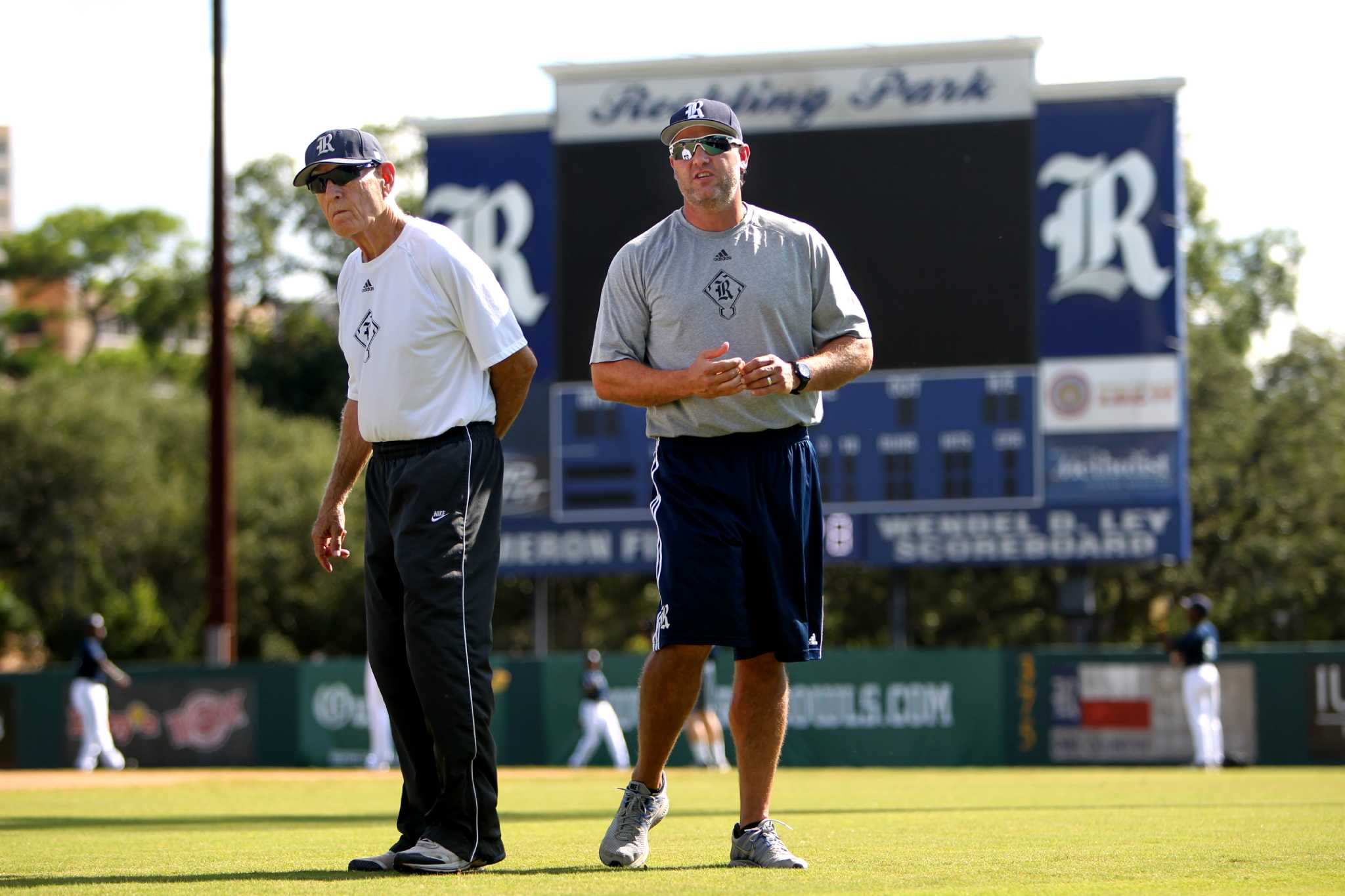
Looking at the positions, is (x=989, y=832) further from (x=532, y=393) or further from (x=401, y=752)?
(x=532, y=393)

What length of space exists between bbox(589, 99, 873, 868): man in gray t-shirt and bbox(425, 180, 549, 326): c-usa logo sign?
611 inches

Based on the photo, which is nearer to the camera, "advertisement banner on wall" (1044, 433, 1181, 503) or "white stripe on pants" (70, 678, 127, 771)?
"advertisement banner on wall" (1044, 433, 1181, 503)

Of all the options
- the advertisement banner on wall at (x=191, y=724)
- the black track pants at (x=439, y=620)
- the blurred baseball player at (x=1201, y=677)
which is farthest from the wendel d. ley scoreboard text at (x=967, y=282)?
the black track pants at (x=439, y=620)

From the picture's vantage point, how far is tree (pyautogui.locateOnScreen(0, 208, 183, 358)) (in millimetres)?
67125

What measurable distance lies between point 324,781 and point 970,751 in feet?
28.8

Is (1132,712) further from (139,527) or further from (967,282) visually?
(139,527)

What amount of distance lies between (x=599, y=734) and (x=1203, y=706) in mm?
7304

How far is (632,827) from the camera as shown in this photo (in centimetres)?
541

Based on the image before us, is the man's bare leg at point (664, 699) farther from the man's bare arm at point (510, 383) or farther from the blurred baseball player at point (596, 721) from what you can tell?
the blurred baseball player at point (596, 721)

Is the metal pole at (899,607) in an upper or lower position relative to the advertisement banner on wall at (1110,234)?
lower

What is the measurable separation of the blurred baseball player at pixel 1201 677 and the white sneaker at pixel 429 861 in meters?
15.1

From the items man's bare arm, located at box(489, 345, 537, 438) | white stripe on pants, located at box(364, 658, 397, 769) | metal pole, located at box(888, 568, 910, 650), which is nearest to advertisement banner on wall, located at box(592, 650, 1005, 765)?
metal pole, located at box(888, 568, 910, 650)

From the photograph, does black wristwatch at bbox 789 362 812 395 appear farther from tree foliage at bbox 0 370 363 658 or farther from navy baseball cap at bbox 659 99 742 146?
tree foliage at bbox 0 370 363 658

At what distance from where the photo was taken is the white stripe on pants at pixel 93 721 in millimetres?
20734
